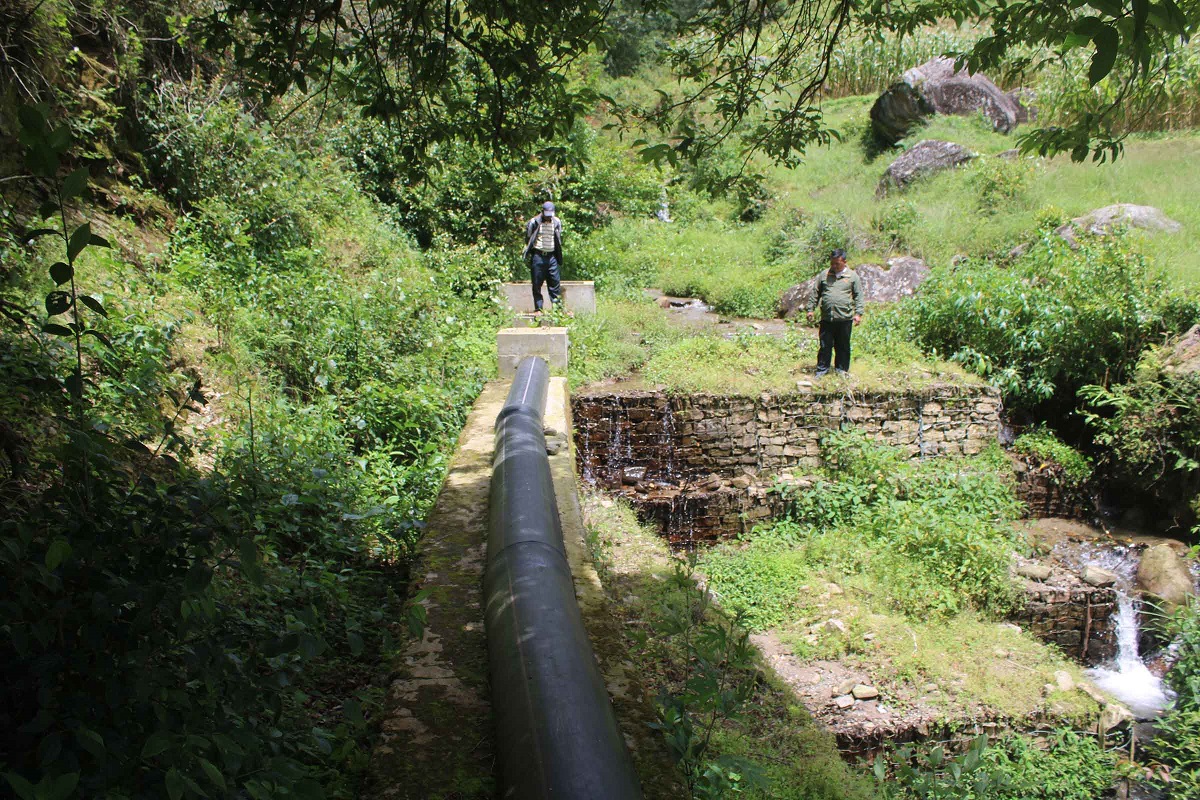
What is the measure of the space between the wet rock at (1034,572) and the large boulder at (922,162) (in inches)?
442

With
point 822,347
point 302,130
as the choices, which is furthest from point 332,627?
point 302,130

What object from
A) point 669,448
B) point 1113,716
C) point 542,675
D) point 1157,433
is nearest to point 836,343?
point 669,448

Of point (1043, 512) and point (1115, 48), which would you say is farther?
point (1043, 512)

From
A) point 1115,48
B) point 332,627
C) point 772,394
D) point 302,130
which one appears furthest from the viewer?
point 302,130

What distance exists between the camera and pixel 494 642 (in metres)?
2.63

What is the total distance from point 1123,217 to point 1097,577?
638cm

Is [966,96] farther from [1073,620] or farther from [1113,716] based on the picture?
[1113,716]

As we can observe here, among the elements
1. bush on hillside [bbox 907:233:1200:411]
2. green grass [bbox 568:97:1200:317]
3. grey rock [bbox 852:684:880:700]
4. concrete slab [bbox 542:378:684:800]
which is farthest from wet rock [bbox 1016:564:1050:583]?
green grass [bbox 568:97:1200:317]

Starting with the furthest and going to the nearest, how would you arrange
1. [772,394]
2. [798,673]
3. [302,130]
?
[302,130], [772,394], [798,673]

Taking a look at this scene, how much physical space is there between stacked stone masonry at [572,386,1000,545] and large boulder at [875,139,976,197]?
348 inches

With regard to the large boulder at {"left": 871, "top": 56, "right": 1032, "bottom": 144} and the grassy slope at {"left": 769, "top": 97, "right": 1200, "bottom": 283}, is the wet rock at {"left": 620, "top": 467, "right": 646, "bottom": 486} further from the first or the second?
the large boulder at {"left": 871, "top": 56, "right": 1032, "bottom": 144}

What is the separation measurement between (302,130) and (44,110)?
32.4 ft

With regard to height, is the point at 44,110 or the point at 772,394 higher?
the point at 44,110

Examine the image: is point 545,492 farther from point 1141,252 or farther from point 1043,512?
point 1141,252
